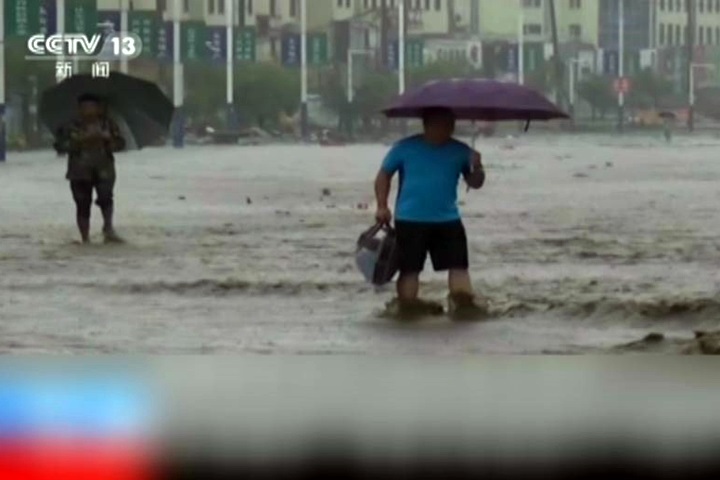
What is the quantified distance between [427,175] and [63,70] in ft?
3.63

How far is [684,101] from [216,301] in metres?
1.26

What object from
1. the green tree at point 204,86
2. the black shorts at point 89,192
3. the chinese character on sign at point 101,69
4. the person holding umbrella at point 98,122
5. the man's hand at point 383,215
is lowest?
the man's hand at point 383,215

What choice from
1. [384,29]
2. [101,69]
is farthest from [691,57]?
[101,69]

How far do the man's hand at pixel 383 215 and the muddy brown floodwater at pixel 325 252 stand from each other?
30 mm

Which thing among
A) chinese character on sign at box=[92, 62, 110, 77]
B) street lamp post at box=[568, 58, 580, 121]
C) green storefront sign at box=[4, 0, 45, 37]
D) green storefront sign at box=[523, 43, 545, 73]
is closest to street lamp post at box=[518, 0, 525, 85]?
green storefront sign at box=[523, 43, 545, 73]

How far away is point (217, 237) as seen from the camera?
13.7 metres

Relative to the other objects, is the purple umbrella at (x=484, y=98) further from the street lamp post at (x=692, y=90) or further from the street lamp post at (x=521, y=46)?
the street lamp post at (x=692, y=90)

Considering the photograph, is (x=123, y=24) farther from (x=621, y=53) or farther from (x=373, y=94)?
(x=621, y=53)

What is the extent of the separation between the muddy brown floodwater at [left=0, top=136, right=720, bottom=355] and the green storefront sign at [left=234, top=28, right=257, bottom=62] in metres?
0.23

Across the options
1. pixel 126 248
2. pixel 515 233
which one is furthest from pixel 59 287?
pixel 515 233

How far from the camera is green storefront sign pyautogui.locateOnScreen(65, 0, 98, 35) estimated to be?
44.0 feet

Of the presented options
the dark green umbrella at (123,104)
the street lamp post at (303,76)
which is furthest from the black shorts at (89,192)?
the street lamp post at (303,76)

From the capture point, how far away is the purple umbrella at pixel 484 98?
44.5 feet

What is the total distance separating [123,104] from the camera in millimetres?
13602
